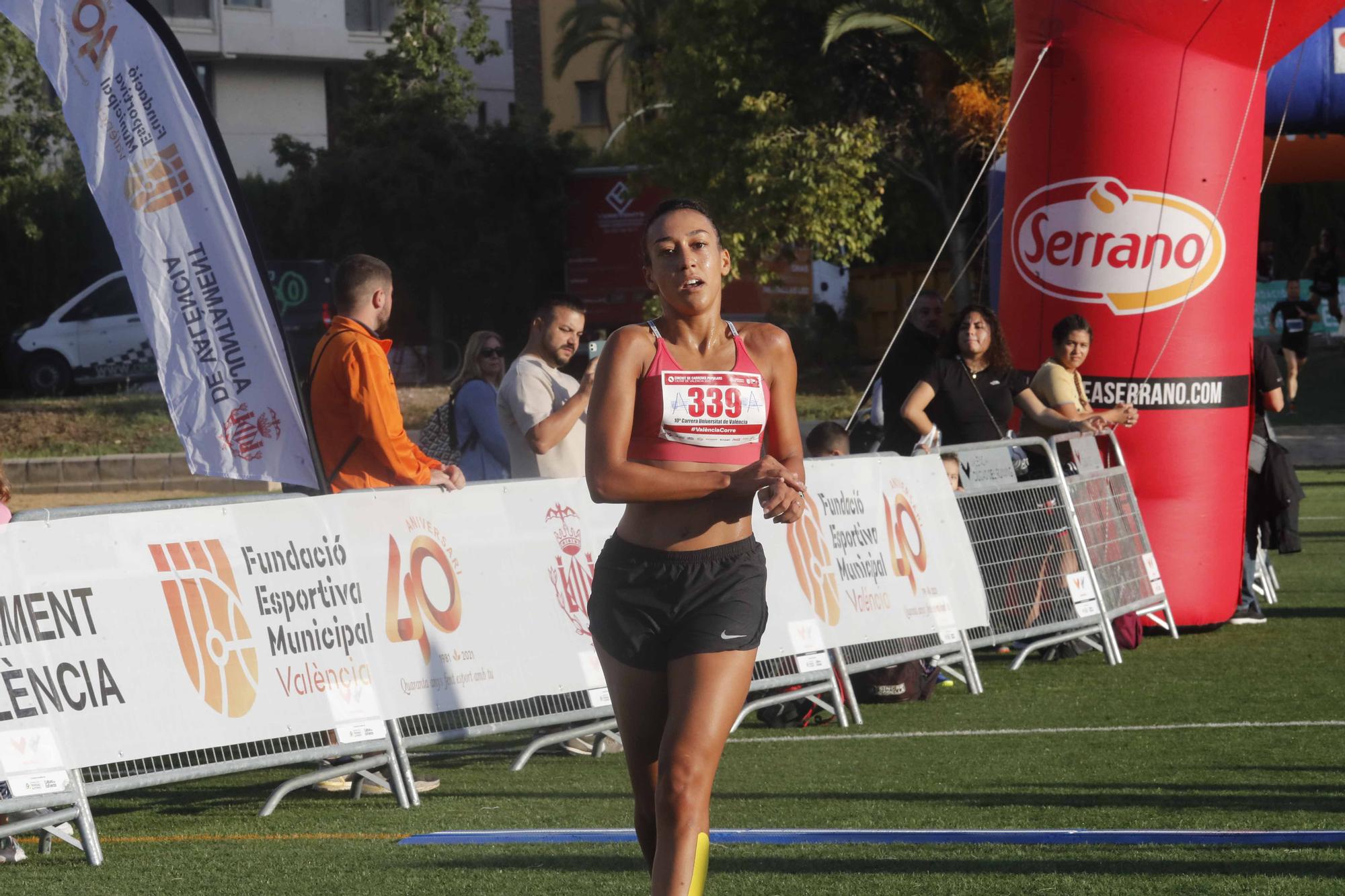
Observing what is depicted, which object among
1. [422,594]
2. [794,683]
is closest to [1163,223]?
[794,683]

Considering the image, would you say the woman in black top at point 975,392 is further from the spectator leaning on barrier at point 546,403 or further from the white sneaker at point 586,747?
the white sneaker at point 586,747

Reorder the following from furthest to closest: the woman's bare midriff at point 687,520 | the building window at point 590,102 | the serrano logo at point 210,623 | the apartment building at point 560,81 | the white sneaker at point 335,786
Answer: the building window at point 590,102
the apartment building at point 560,81
the white sneaker at point 335,786
the serrano logo at point 210,623
the woman's bare midriff at point 687,520

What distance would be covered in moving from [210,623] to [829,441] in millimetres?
4165

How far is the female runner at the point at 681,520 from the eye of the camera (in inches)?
158

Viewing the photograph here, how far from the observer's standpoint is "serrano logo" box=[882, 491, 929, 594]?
898 cm

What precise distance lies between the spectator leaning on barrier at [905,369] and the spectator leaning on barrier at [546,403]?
272 centimetres

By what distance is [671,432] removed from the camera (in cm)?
417

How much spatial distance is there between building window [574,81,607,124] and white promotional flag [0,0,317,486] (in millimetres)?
55794

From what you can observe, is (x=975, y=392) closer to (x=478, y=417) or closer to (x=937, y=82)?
(x=478, y=417)

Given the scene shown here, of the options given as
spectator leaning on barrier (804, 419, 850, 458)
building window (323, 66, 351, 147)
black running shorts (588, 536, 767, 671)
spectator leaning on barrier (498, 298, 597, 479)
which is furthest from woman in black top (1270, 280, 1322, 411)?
building window (323, 66, 351, 147)

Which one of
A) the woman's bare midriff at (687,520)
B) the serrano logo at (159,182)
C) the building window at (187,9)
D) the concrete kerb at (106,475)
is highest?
the building window at (187,9)

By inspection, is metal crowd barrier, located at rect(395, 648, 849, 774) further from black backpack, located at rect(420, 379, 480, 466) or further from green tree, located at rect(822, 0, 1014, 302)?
green tree, located at rect(822, 0, 1014, 302)

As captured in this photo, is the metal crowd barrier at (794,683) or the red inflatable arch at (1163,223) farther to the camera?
the red inflatable arch at (1163,223)

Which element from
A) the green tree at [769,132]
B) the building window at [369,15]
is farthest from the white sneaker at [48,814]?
the building window at [369,15]
